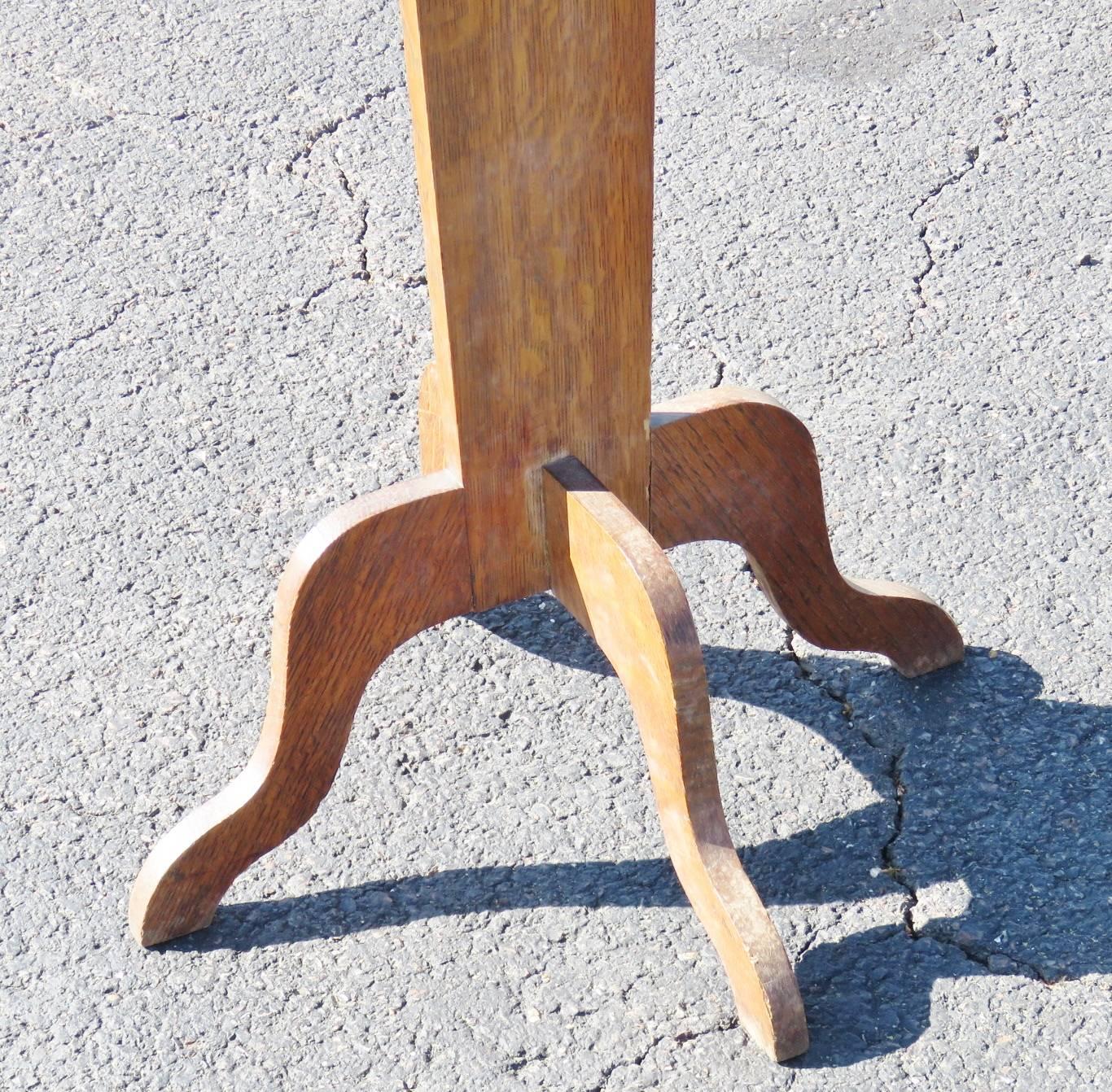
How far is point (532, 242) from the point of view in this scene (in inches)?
59.9

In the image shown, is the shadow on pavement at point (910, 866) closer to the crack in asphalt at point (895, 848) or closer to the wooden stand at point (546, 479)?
the crack in asphalt at point (895, 848)

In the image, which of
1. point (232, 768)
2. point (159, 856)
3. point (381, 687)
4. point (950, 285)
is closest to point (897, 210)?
point (950, 285)

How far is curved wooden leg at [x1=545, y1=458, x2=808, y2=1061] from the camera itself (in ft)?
5.14

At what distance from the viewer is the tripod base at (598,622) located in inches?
62.9

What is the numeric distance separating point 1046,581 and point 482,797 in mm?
821

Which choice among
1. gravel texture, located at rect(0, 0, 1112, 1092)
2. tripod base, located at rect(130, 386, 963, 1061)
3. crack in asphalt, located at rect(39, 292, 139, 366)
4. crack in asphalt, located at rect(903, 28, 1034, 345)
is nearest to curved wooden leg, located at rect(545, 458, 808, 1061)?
tripod base, located at rect(130, 386, 963, 1061)

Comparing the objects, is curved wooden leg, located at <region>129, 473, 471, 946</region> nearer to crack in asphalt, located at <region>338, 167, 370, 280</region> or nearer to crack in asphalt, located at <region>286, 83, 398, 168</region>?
crack in asphalt, located at <region>338, 167, 370, 280</region>

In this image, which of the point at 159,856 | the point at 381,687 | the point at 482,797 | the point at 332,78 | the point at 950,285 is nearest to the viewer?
the point at 159,856

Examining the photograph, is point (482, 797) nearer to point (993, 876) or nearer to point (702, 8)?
point (993, 876)

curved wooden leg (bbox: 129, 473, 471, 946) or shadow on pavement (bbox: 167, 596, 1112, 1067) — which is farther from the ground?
curved wooden leg (bbox: 129, 473, 471, 946)

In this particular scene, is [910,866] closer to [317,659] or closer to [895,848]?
[895,848]

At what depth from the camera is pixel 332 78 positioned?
3.20 metres

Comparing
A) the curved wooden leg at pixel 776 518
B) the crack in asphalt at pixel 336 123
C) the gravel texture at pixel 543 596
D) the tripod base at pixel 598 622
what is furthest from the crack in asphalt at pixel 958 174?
the crack in asphalt at pixel 336 123

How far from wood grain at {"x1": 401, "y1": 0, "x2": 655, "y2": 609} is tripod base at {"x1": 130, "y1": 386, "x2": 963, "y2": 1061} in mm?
39
